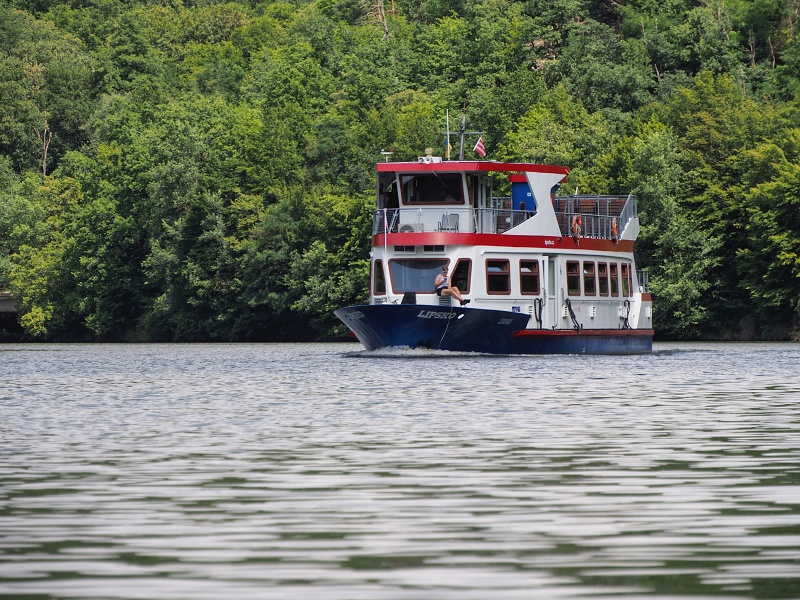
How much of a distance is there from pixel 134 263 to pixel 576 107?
30.0 metres

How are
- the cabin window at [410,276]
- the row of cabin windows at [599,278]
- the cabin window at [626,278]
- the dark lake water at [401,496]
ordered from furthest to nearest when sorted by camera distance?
the cabin window at [626,278] → the row of cabin windows at [599,278] → the cabin window at [410,276] → the dark lake water at [401,496]

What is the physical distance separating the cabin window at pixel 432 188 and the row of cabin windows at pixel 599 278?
14.7 ft

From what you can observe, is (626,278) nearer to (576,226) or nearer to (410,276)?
(576,226)

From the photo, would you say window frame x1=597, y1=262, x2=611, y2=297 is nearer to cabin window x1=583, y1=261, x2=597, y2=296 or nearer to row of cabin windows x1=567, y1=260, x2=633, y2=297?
row of cabin windows x1=567, y1=260, x2=633, y2=297

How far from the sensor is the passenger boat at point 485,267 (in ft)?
182

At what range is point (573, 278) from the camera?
60.5 m

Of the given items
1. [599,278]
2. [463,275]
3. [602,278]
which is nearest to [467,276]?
[463,275]

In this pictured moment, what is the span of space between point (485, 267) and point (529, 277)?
2022mm

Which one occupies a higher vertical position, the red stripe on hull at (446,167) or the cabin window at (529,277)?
the red stripe on hull at (446,167)

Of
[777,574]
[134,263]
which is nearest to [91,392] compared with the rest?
[777,574]

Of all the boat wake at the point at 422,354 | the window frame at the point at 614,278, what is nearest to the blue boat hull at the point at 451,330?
the boat wake at the point at 422,354

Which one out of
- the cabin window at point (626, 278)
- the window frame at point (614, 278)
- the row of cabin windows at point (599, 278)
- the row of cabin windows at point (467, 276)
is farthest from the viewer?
the cabin window at point (626, 278)

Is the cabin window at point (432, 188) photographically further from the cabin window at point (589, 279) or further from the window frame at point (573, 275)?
the cabin window at point (589, 279)

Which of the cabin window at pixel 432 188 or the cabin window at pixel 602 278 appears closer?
the cabin window at pixel 432 188
